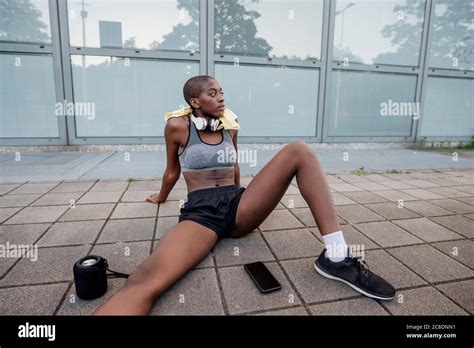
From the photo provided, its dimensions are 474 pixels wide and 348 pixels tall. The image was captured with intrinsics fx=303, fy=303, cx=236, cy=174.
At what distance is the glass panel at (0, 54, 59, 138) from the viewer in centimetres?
596

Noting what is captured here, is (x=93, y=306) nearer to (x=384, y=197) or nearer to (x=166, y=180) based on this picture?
(x=166, y=180)

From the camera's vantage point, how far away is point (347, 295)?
6.02 ft

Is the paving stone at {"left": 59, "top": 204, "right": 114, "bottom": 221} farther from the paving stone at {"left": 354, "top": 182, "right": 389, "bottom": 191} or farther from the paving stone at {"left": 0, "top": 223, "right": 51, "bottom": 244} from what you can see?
the paving stone at {"left": 354, "top": 182, "right": 389, "bottom": 191}

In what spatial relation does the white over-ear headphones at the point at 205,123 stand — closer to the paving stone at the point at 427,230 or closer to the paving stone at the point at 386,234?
the paving stone at the point at 386,234

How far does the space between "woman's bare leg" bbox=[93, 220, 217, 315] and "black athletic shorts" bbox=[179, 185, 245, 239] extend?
65mm

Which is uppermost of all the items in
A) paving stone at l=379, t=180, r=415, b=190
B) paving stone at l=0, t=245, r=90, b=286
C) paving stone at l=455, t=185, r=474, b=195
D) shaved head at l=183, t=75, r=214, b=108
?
shaved head at l=183, t=75, r=214, b=108

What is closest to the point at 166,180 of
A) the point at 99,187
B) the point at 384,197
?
the point at 99,187

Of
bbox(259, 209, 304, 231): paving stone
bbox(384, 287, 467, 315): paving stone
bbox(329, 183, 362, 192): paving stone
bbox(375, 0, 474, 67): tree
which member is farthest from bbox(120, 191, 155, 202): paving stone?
bbox(375, 0, 474, 67): tree

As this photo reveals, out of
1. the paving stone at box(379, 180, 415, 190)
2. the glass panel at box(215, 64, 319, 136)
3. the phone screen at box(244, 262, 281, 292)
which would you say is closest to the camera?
the phone screen at box(244, 262, 281, 292)

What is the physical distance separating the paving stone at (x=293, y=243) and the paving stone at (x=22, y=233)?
2012mm

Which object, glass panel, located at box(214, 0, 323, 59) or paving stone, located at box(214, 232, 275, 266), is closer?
paving stone, located at box(214, 232, 275, 266)

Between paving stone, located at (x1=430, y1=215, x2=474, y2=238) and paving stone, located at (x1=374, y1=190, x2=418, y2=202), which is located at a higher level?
paving stone, located at (x1=374, y1=190, x2=418, y2=202)

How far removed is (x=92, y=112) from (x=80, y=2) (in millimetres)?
2107

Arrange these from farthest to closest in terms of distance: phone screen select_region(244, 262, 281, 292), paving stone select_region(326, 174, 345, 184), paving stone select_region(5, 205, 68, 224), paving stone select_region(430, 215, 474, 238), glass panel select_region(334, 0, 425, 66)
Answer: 1. glass panel select_region(334, 0, 425, 66)
2. paving stone select_region(326, 174, 345, 184)
3. paving stone select_region(5, 205, 68, 224)
4. paving stone select_region(430, 215, 474, 238)
5. phone screen select_region(244, 262, 281, 292)
